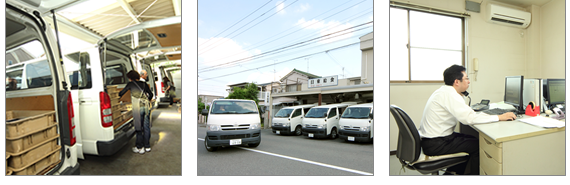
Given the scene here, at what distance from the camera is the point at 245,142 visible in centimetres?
236

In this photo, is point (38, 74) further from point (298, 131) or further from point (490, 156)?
point (490, 156)

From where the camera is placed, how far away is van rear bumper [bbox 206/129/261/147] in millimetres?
2328

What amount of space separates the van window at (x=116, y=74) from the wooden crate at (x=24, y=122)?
1.51 feet

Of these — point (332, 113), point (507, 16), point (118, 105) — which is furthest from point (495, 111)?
point (118, 105)

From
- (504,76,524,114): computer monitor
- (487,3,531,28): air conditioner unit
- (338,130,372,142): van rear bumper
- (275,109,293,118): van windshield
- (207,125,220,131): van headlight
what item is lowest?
(338,130,372,142): van rear bumper

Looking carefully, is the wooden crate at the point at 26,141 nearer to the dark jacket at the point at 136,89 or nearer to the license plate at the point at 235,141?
the dark jacket at the point at 136,89

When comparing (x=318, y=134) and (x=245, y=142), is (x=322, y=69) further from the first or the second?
(x=245, y=142)

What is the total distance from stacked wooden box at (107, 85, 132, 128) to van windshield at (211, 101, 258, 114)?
692mm

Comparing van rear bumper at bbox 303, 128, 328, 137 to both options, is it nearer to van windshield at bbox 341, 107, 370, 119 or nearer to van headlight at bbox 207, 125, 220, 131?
van windshield at bbox 341, 107, 370, 119

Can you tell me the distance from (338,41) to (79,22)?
218 cm

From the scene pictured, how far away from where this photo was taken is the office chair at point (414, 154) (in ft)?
6.69

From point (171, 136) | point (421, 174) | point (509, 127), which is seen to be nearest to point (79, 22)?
point (171, 136)

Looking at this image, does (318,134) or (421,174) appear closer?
(421,174)

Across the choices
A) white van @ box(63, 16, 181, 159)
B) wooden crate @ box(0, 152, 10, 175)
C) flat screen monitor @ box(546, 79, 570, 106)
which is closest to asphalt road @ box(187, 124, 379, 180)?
white van @ box(63, 16, 181, 159)
